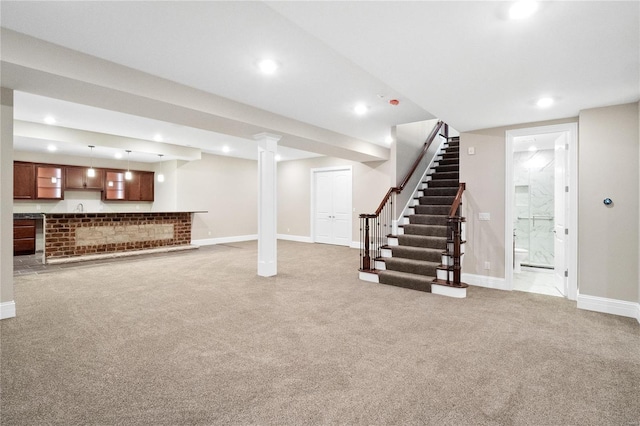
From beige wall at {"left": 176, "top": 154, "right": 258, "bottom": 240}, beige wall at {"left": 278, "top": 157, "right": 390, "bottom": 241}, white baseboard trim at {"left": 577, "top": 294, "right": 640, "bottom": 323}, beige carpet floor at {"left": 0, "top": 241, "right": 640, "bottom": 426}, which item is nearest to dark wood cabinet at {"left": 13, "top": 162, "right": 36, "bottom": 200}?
beige wall at {"left": 176, "top": 154, "right": 258, "bottom": 240}

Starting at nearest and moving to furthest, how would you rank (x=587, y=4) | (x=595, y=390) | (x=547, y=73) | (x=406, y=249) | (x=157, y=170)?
1. (x=587, y=4)
2. (x=595, y=390)
3. (x=547, y=73)
4. (x=406, y=249)
5. (x=157, y=170)

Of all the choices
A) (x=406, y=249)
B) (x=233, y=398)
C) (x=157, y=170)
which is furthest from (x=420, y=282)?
(x=157, y=170)

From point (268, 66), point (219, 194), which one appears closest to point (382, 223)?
point (268, 66)

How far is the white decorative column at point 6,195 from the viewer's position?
322cm

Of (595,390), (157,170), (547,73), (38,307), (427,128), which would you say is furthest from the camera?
(157,170)

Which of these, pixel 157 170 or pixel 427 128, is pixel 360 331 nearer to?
pixel 427 128

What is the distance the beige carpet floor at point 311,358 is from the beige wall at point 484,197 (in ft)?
1.94

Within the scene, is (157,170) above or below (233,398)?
above

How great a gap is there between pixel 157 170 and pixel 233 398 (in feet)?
31.5

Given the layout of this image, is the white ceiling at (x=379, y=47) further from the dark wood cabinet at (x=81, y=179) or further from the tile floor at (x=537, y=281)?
the dark wood cabinet at (x=81, y=179)

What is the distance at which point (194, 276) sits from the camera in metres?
5.39

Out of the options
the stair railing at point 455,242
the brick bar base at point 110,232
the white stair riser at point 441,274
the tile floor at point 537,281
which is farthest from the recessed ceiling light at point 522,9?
the brick bar base at point 110,232

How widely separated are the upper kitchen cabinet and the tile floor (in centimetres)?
1095

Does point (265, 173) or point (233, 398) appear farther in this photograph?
point (265, 173)
